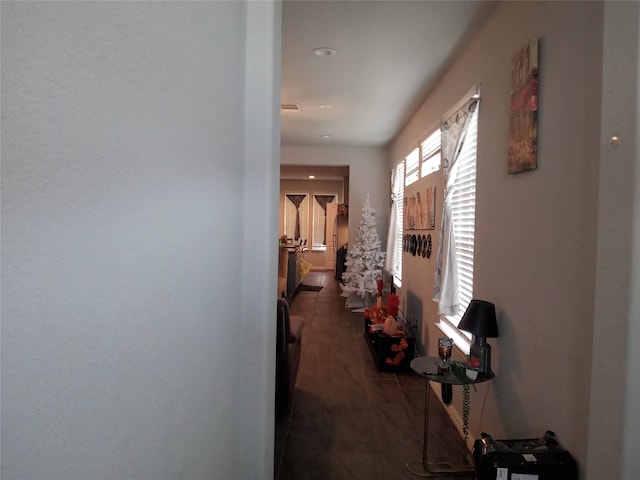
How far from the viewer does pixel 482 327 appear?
2.25 metres

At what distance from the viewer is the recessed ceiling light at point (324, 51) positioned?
10.4 ft

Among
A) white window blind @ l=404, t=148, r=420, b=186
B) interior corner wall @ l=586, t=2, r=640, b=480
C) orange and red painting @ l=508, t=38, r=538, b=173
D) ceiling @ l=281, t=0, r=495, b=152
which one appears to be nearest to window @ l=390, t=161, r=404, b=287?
white window blind @ l=404, t=148, r=420, b=186

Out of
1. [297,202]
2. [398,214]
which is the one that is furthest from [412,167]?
[297,202]

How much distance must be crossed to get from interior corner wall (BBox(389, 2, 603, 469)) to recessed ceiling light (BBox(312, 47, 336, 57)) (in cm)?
111

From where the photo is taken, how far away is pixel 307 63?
3.47 meters

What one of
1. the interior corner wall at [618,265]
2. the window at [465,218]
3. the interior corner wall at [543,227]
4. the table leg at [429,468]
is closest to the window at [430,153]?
the window at [465,218]

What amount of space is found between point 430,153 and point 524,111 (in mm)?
2330

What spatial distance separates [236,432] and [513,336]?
161 centimetres

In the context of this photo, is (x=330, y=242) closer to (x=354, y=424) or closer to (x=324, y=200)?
(x=324, y=200)

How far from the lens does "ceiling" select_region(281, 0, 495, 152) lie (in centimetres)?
258

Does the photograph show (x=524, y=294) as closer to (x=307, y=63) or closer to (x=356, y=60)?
(x=356, y=60)

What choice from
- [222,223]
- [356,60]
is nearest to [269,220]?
[222,223]

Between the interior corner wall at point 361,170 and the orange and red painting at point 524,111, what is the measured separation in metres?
5.32

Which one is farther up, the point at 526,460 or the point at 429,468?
the point at 526,460
